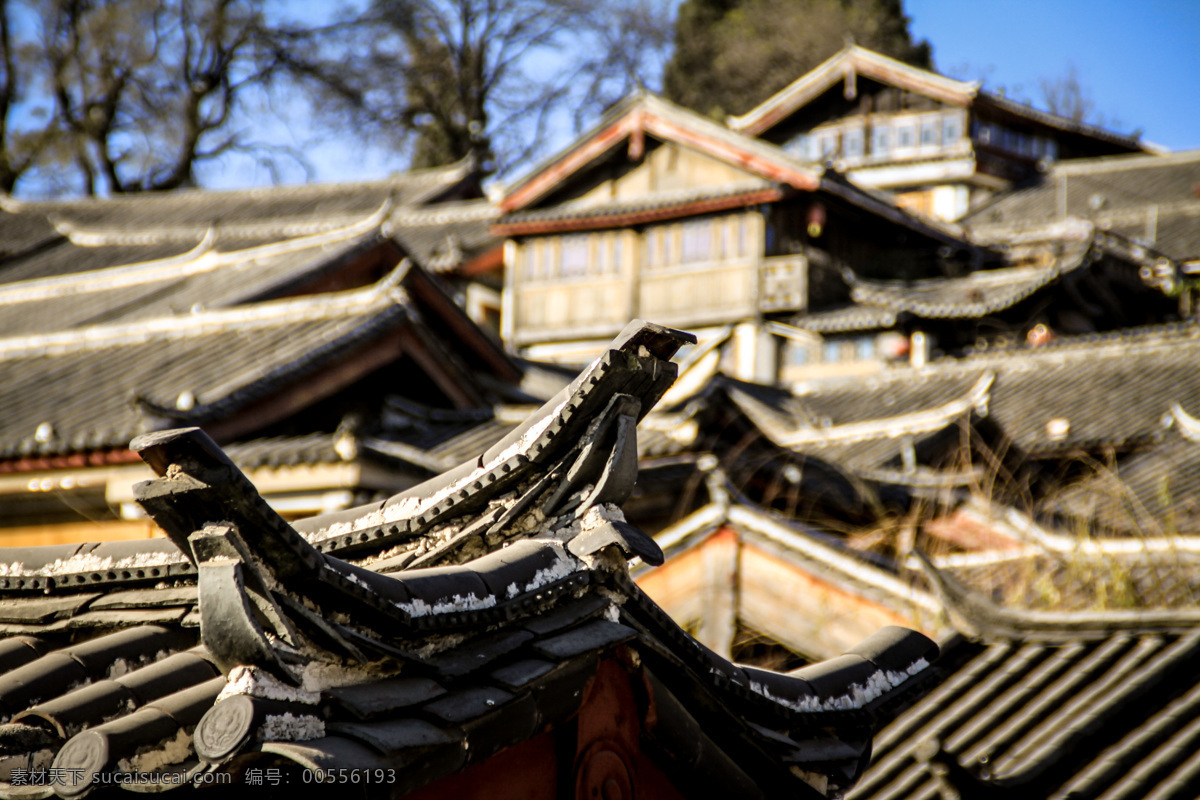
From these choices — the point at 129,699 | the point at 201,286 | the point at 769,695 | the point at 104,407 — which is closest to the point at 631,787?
the point at 769,695

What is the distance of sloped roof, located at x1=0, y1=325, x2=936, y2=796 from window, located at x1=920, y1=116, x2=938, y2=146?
3028 centimetres

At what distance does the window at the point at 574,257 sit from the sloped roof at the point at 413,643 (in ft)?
72.7

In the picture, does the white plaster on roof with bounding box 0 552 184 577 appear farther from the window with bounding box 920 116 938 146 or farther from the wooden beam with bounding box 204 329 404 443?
the window with bounding box 920 116 938 146

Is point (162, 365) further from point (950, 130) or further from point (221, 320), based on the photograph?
point (950, 130)

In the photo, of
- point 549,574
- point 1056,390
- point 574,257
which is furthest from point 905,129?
point 549,574

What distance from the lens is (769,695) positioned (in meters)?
3.71

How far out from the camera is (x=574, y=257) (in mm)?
26328

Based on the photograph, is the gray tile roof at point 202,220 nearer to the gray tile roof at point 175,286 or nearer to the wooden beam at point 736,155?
the gray tile roof at point 175,286

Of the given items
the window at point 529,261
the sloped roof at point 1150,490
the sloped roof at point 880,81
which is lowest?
the sloped roof at point 1150,490

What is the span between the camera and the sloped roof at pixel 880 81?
31.3 m

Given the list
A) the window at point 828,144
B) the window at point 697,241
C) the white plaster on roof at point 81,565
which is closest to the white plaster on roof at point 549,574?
the white plaster on roof at point 81,565

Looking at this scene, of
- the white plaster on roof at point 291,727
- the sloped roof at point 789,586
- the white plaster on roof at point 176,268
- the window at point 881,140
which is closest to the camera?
the white plaster on roof at point 291,727

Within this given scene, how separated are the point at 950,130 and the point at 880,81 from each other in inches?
90.9

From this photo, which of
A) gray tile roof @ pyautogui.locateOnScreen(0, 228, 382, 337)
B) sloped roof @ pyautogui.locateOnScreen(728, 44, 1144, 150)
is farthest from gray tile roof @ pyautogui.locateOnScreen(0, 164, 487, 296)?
sloped roof @ pyautogui.locateOnScreen(728, 44, 1144, 150)
